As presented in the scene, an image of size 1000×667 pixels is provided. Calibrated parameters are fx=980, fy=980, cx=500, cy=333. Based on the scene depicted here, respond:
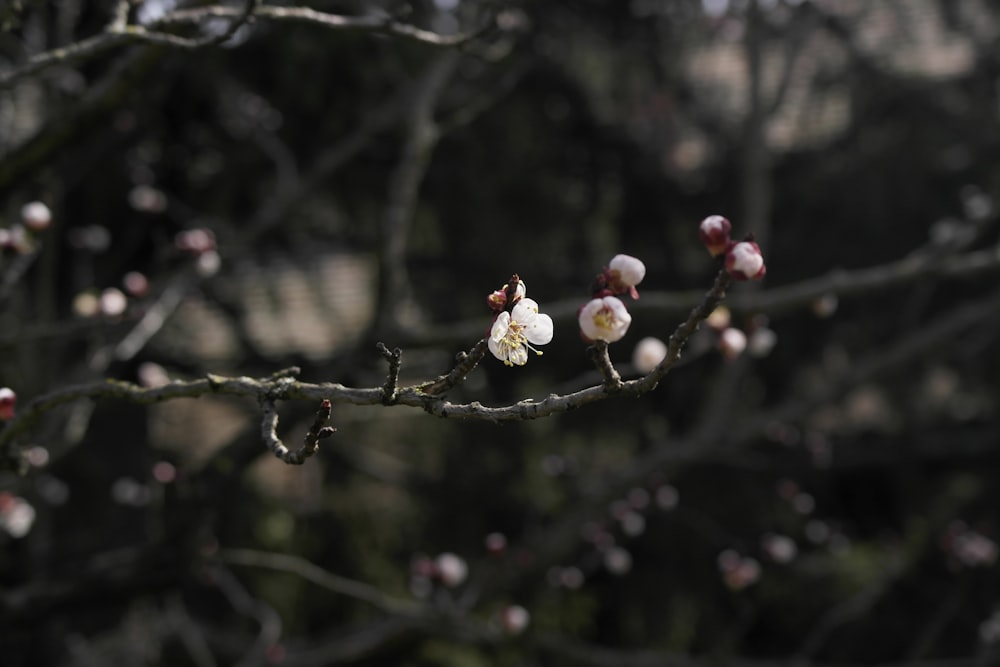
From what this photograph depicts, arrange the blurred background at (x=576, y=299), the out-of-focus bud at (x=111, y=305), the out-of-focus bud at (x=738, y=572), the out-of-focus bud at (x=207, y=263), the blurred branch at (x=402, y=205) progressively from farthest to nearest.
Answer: the blurred background at (x=576, y=299), the out-of-focus bud at (x=738, y=572), the blurred branch at (x=402, y=205), the out-of-focus bud at (x=207, y=263), the out-of-focus bud at (x=111, y=305)

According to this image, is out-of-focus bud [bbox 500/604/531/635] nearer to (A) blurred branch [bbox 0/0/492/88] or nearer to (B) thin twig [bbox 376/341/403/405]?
(A) blurred branch [bbox 0/0/492/88]

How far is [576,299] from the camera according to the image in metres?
3.89

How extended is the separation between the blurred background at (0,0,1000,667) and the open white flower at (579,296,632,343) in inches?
104

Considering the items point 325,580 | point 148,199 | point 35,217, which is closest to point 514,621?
point 325,580

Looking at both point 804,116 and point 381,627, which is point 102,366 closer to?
point 381,627

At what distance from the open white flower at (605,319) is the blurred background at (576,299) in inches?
104

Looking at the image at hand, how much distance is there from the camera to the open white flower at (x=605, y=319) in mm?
1095

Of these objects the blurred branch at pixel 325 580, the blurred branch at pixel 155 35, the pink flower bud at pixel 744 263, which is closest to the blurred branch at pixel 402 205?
the blurred branch at pixel 325 580

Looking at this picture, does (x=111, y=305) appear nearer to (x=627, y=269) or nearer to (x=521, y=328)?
(x=521, y=328)

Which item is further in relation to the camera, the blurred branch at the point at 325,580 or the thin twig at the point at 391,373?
the blurred branch at the point at 325,580

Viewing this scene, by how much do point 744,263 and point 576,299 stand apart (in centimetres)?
279

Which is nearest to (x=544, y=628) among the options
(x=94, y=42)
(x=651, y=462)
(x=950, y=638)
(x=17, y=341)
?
(x=651, y=462)

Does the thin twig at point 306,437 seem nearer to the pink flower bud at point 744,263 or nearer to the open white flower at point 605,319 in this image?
the open white flower at point 605,319

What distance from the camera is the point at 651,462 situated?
3631 mm
